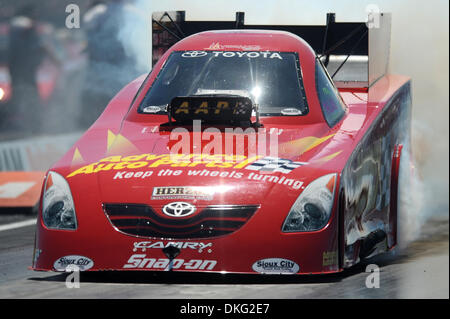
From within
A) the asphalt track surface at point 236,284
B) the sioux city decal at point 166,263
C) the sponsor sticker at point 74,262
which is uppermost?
the sioux city decal at point 166,263

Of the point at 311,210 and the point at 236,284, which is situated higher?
the point at 311,210

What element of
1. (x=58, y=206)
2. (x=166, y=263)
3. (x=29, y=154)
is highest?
(x=58, y=206)

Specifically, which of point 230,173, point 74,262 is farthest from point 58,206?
point 230,173

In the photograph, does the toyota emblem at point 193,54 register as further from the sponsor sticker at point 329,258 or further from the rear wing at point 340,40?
the sponsor sticker at point 329,258

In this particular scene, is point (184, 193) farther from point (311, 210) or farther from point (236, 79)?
point (236, 79)

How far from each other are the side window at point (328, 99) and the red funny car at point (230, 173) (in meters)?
0.01

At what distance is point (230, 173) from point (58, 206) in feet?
3.03

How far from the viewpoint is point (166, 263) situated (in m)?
5.54

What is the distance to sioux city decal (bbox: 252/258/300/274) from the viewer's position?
5.55m

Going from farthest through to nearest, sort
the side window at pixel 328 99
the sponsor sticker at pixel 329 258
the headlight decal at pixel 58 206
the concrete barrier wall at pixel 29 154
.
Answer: the concrete barrier wall at pixel 29 154
the side window at pixel 328 99
the headlight decal at pixel 58 206
the sponsor sticker at pixel 329 258

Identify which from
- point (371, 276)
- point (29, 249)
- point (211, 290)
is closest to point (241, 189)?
point (211, 290)

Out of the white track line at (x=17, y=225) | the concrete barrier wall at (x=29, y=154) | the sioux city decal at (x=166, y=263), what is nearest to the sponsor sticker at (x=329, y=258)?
the sioux city decal at (x=166, y=263)

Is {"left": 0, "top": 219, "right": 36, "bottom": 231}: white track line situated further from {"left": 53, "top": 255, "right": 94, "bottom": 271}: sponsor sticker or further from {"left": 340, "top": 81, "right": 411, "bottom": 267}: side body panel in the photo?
{"left": 53, "top": 255, "right": 94, "bottom": 271}: sponsor sticker

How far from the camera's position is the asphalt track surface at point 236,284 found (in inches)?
221
